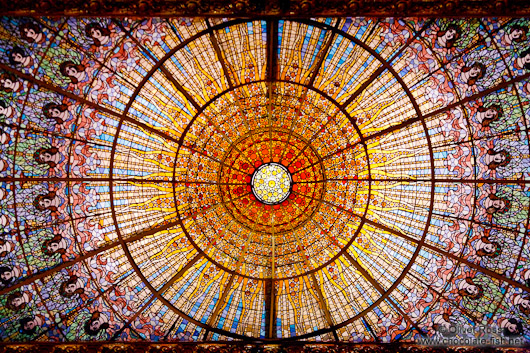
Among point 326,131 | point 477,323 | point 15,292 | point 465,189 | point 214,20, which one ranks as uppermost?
point 214,20

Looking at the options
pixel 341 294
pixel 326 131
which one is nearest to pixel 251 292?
pixel 341 294

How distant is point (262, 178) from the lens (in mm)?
14414

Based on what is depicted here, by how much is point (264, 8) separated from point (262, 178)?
6.98 metres

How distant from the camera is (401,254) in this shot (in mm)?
12836

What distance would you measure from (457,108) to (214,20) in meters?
7.50

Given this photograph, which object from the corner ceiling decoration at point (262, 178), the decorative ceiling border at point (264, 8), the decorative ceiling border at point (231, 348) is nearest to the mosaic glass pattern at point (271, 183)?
the corner ceiling decoration at point (262, 178)

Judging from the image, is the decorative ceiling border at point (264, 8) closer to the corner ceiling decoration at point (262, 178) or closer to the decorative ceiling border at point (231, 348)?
the corner ceiling decoration at point (262, 178)

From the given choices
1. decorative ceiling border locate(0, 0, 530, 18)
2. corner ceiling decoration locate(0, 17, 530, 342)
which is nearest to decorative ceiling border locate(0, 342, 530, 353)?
corner ceiling decoration locate(0, 17, 530, 342)

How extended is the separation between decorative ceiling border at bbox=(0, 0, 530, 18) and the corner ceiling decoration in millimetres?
1408

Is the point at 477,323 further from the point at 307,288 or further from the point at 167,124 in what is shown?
the point at 167,124

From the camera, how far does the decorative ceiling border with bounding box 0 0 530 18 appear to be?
8359 millimetres

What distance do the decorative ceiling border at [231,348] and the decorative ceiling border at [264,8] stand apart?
8.71 m

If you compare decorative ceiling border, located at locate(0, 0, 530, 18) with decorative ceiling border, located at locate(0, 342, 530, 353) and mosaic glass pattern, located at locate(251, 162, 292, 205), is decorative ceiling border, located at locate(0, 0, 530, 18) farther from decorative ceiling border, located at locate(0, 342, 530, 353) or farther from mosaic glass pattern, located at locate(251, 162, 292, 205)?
decorative ceiling border, located at locate(0, 342, 530, 353)

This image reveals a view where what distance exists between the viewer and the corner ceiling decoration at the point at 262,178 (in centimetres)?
1061
